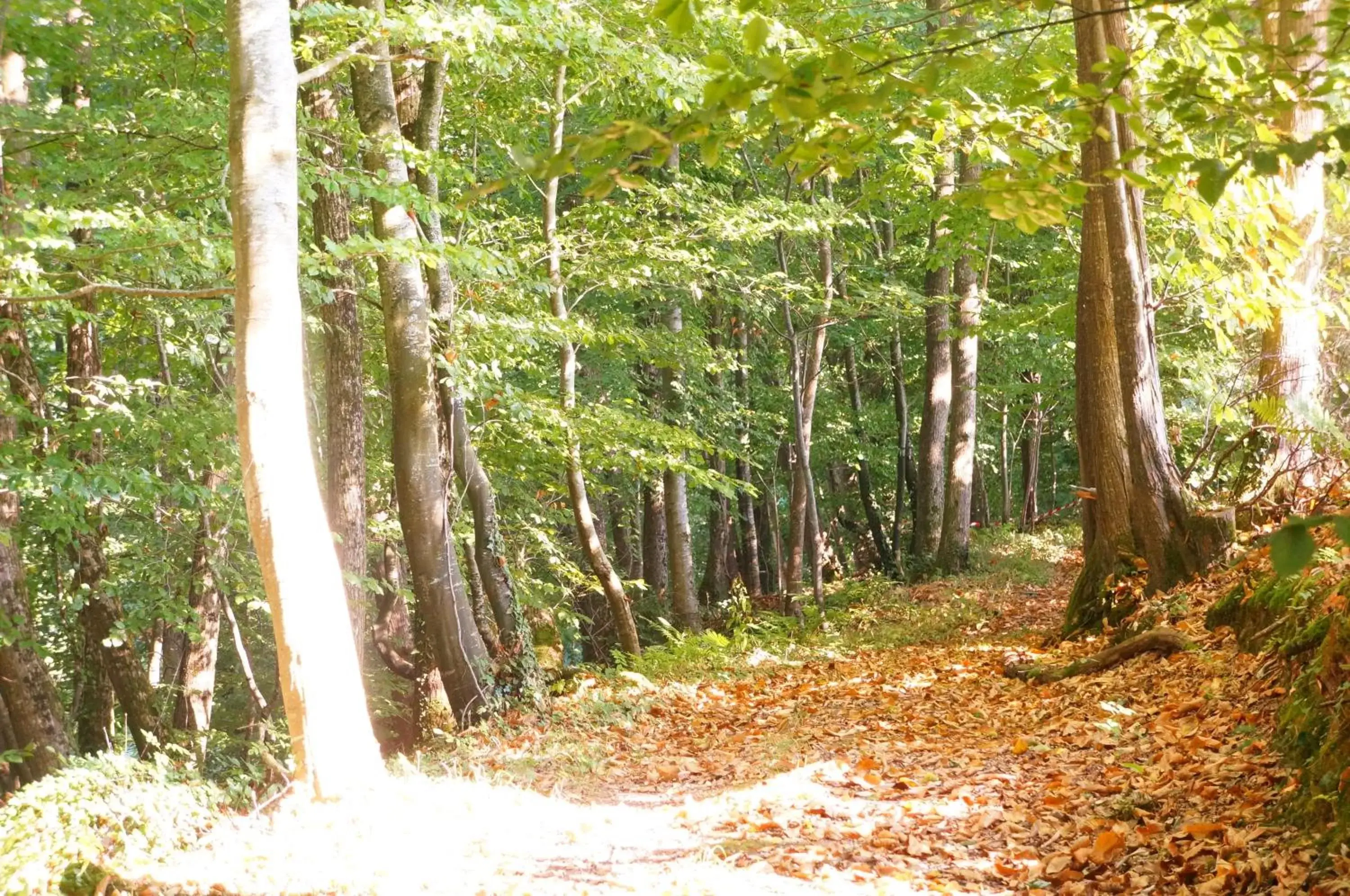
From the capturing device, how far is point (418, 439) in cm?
873

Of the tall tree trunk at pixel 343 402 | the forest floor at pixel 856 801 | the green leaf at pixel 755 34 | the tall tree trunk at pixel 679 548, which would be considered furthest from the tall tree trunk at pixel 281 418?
the tall tree trunk at pixel 679 548

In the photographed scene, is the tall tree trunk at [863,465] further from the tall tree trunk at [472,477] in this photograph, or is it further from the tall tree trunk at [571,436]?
the tall tree trunk at [472,477]

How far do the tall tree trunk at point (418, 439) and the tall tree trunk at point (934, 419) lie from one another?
29.3 feet

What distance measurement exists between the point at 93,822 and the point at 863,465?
17862 mm

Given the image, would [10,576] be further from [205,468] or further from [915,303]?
[915,303]

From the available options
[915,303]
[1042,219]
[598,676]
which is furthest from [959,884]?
[915,303]

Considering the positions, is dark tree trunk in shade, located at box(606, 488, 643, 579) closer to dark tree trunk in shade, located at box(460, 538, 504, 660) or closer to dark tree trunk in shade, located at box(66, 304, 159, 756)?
dark tree trunk in shade, located at box(460, 538, 504, 660)

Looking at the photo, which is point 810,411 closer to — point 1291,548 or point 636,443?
point 636,443

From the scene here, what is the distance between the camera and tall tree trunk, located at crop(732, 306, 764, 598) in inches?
690

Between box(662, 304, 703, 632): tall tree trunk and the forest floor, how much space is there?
6408 millimetres

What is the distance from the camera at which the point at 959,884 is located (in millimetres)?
4074

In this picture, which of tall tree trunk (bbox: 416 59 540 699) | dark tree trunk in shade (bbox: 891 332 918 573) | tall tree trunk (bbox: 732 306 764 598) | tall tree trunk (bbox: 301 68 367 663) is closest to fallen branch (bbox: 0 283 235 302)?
tall tree trunk (bbox: 301 68 367 663)

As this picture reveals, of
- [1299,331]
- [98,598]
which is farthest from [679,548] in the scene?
[1299,331]

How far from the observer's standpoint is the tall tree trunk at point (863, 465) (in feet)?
66.7
